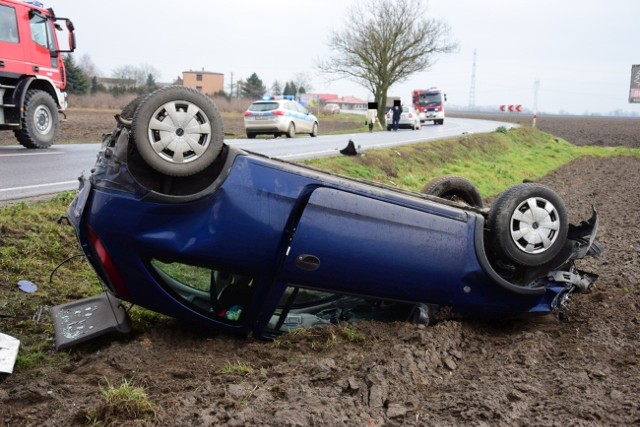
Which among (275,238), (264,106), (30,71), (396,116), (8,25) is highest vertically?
(8,25)

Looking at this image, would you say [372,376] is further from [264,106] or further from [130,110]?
[264,106]

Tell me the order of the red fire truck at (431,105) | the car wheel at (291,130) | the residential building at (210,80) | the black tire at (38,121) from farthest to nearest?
the residential building at (210,80) < the red fire truck at (431,105) < the car wheel at (291,130) < the black tire at (38,121)

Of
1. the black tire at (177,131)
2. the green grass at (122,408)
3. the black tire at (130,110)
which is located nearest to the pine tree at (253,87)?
the black tire at (130,110)

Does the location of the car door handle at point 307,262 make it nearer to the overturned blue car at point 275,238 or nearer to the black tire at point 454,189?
the overturned blue car at point 275,238

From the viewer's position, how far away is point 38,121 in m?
13.9

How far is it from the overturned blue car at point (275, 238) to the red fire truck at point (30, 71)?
33.7 ft

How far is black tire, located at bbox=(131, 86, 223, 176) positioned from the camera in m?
3.57

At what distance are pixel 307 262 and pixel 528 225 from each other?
1549 millimetres

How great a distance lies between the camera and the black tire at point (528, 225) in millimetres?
4281

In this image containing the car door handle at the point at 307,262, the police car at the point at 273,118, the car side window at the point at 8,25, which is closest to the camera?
the car door handle at the point at 307,262

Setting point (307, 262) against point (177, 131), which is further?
point (307, 262)

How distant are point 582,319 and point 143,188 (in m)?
3.18

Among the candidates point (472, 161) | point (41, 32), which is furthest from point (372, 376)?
point (472, 161)

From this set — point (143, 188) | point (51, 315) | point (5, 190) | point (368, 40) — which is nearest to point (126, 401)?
point (143, 188)
